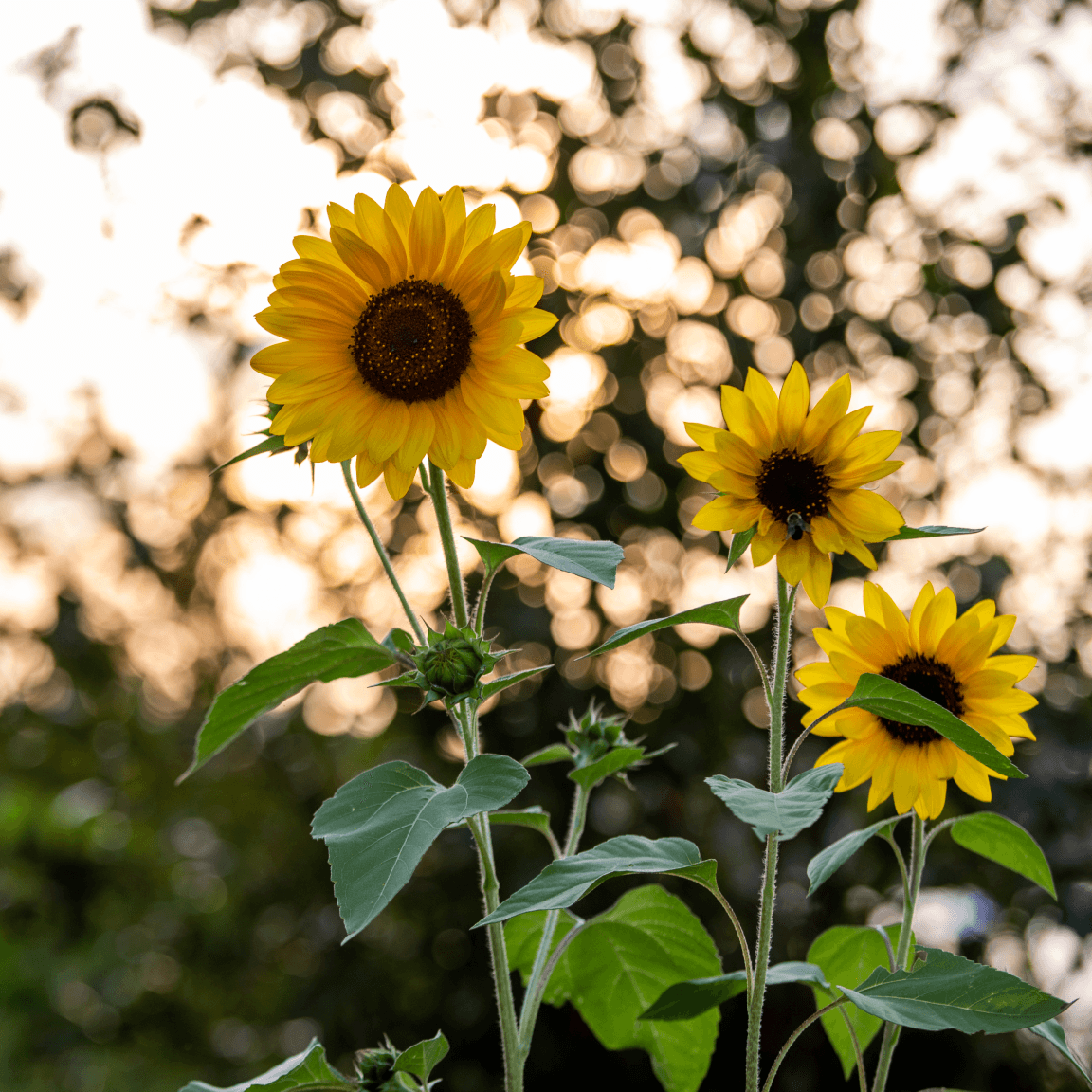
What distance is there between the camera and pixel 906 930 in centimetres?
48

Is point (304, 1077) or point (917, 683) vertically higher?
point (917, 683)

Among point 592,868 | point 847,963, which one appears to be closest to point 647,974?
point 847,963

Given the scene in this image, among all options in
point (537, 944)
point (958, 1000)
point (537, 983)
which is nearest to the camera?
point (958, 1000)

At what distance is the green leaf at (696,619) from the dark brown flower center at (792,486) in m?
0.04

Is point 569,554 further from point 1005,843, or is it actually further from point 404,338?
point 1005,843

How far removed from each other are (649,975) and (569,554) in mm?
273

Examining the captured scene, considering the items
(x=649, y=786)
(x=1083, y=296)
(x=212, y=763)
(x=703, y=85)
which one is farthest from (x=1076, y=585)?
(x=212, y=763)

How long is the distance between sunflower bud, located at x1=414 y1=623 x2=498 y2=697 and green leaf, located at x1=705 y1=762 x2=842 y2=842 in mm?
106

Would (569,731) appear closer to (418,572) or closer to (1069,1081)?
(418,572)

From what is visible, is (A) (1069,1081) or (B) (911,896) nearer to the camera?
(B) (911,896)

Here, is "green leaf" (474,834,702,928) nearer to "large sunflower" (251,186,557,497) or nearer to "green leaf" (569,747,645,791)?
"green leaf" (569,747,645,791)

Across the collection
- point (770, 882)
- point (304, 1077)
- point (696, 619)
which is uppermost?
point (696, 619)

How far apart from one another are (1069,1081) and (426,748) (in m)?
1.34

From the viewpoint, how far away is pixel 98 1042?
2445 mm
